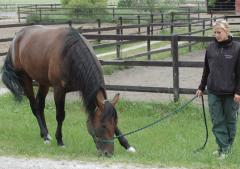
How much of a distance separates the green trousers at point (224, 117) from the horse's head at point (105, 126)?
1.22 meters

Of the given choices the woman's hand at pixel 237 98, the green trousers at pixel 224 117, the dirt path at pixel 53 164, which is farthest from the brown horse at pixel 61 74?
the woman's hand at pixel 237 98

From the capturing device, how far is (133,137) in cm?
796

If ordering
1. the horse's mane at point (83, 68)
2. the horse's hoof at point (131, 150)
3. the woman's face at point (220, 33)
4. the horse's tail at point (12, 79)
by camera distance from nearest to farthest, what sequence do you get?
the woman's face at point (220, 33), the horse's mane at point (83, 68), the horse's hoof at point (131, 150), the horse's tail at point (12, 79)

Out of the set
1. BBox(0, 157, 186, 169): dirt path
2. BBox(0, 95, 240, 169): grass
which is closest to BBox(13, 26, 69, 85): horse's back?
BBox(0, 95, 240, 169): grass

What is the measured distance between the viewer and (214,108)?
634cm

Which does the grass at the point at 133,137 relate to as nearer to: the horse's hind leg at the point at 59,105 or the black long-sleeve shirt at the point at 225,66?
the horse's hind leg at the point at 59,105

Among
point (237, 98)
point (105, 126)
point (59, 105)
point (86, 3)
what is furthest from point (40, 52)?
point (86, 3)

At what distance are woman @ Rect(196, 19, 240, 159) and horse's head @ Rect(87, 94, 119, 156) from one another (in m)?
1.23

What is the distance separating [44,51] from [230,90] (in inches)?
120

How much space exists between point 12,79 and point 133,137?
7.60 feet

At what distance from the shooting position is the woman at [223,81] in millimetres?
6027

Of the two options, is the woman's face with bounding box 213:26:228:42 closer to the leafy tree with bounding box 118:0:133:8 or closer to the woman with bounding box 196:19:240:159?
the woman with bounding box 196:19:240:159

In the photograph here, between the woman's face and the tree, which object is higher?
the woman's face

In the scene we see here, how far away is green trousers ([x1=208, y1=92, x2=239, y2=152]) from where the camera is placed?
246 inches
